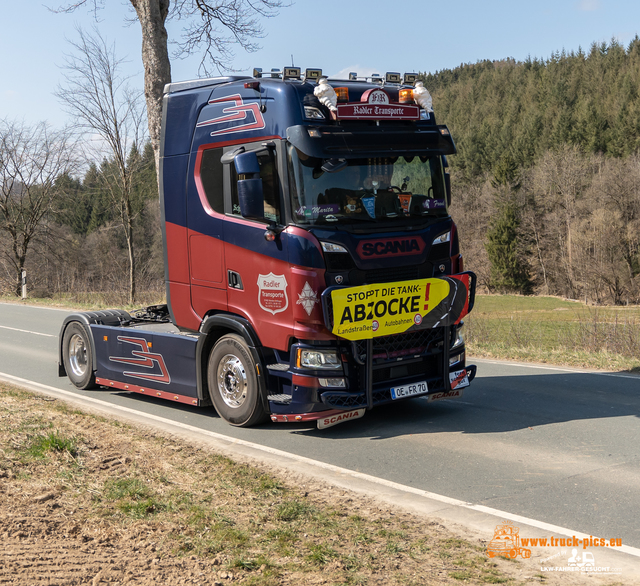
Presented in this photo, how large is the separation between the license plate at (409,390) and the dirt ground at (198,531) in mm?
1857

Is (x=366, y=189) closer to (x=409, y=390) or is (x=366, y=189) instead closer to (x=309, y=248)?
(x=309, y=248)

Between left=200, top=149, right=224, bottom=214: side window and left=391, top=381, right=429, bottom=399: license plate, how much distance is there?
Answer: 2723 millimetres

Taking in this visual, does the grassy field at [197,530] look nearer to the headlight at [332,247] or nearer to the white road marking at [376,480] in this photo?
the white road marking at [376,480]

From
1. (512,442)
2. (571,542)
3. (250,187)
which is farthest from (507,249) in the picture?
(571,542)

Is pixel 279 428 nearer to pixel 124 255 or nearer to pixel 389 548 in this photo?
pixel 389 548

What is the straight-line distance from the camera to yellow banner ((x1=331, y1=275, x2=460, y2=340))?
21.8ft

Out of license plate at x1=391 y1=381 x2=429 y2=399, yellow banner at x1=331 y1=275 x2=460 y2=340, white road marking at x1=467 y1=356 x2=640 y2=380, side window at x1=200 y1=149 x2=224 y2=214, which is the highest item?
side window at x1=200 y1=149 x2=224 y2=214

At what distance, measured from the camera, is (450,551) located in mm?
4164

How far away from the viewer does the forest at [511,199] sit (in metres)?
34.4

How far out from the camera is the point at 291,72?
7.21 metres

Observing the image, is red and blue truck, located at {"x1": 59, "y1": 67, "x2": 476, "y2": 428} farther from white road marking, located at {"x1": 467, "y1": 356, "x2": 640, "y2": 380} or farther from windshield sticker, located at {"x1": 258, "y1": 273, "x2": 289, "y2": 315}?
white road marking, located at {"x1": 467, "y1": 356, "x2": 640, "y2": 380}

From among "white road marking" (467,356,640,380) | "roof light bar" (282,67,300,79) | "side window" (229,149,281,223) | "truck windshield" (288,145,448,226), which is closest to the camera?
"truck windshield" (288,145,448,226)

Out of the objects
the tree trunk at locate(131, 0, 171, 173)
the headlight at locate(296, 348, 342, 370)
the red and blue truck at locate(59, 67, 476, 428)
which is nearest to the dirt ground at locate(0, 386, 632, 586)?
the headlight at locate(296, 348, 342, 370)

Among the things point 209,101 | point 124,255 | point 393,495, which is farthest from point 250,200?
point 124,255
